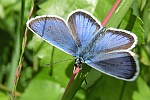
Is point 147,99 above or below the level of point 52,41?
below

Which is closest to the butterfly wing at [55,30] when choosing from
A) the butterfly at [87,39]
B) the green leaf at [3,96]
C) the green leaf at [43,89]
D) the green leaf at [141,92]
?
the butterfly at [87,39]

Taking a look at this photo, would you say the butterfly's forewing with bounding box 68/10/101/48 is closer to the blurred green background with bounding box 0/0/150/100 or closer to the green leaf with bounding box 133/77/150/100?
A: the blurred green background with bounding box 0/0/150/100

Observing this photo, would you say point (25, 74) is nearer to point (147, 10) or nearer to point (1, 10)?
point (1, 10)

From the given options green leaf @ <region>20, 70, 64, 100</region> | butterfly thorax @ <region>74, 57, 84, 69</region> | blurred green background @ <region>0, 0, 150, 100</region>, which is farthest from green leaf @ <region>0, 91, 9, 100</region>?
butterfly thorax @ <region>74, 57, 84, 69</region>

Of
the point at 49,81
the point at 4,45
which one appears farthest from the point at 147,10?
the point at 4,45

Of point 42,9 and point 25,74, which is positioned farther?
point 25,74

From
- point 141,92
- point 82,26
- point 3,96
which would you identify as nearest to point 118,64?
point 82,26
